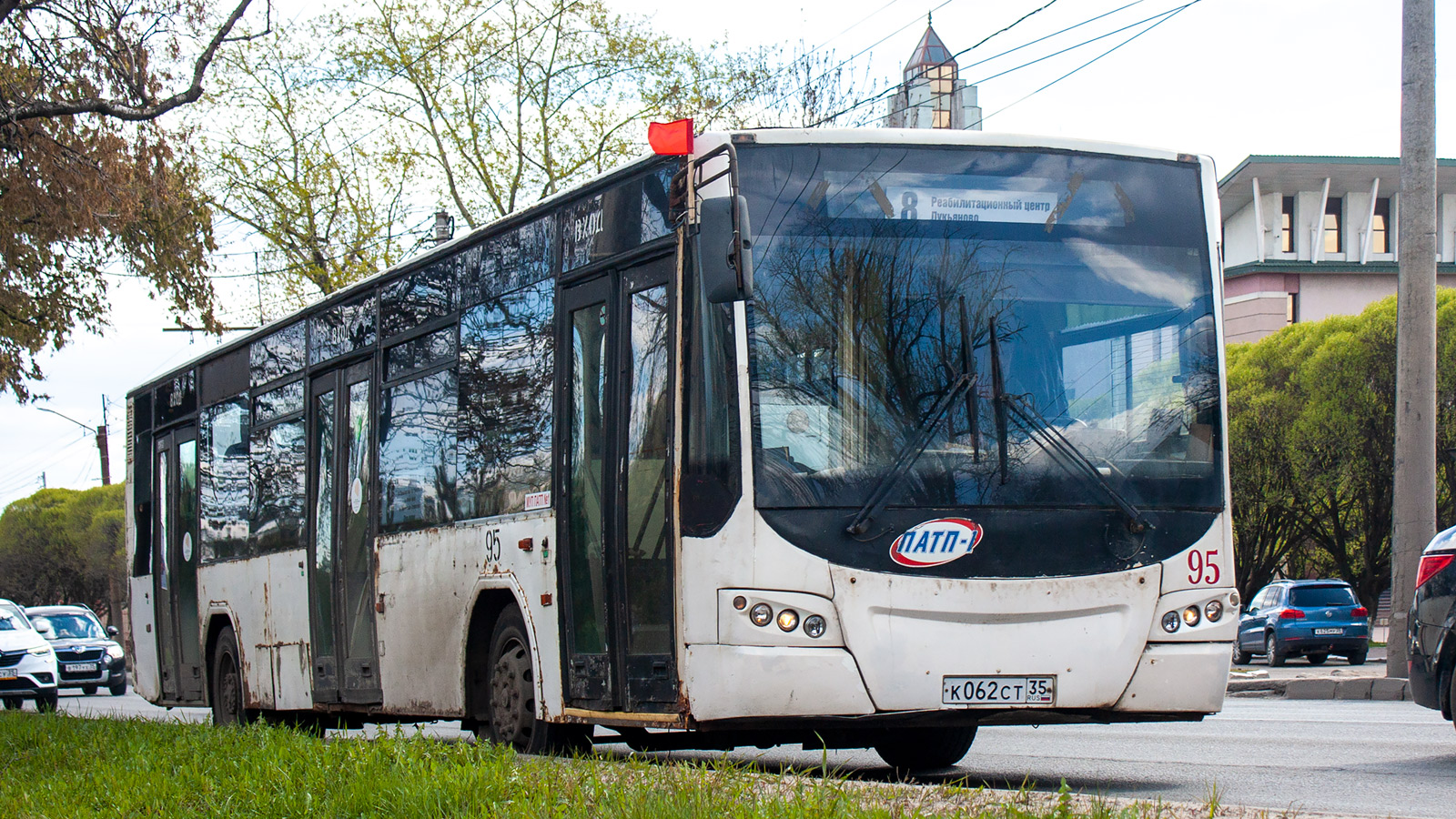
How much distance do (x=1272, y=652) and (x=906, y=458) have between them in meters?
26.0

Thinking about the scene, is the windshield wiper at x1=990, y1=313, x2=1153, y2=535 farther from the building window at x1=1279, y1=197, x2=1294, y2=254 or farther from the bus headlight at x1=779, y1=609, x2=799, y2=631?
the building window at x1=1279, y1=197, x2=1294, y2=254

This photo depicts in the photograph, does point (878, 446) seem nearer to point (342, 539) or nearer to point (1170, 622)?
point (1170, 622)

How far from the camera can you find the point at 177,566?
16.2 metres

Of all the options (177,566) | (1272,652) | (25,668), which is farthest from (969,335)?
(1272,652)

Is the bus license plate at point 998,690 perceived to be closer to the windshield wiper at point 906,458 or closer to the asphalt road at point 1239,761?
the asphalt road at point 1239,761

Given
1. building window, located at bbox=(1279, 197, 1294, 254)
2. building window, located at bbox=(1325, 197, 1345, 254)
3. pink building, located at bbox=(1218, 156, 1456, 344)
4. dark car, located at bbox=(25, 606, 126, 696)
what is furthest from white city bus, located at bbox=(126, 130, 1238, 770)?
building window, located at bbox=(1325, 197, 1345, 254)

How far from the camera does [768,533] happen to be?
7461 mm

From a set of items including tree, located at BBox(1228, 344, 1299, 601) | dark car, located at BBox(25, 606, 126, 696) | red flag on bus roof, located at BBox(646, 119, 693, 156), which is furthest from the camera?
tree, located at BBox(1228, 344, 1299, 601)

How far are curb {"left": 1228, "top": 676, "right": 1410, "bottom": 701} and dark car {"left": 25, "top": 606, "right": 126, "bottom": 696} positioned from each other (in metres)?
21.0

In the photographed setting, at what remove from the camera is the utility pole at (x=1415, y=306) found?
17.8 meters

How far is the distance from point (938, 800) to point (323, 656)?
7.66 meters

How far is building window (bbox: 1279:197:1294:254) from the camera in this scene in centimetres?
5622

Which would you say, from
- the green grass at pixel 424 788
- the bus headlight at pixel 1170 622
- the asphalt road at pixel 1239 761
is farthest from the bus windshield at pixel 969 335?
the green grass at pixel 424 788

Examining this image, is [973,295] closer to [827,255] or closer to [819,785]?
[827,255]
